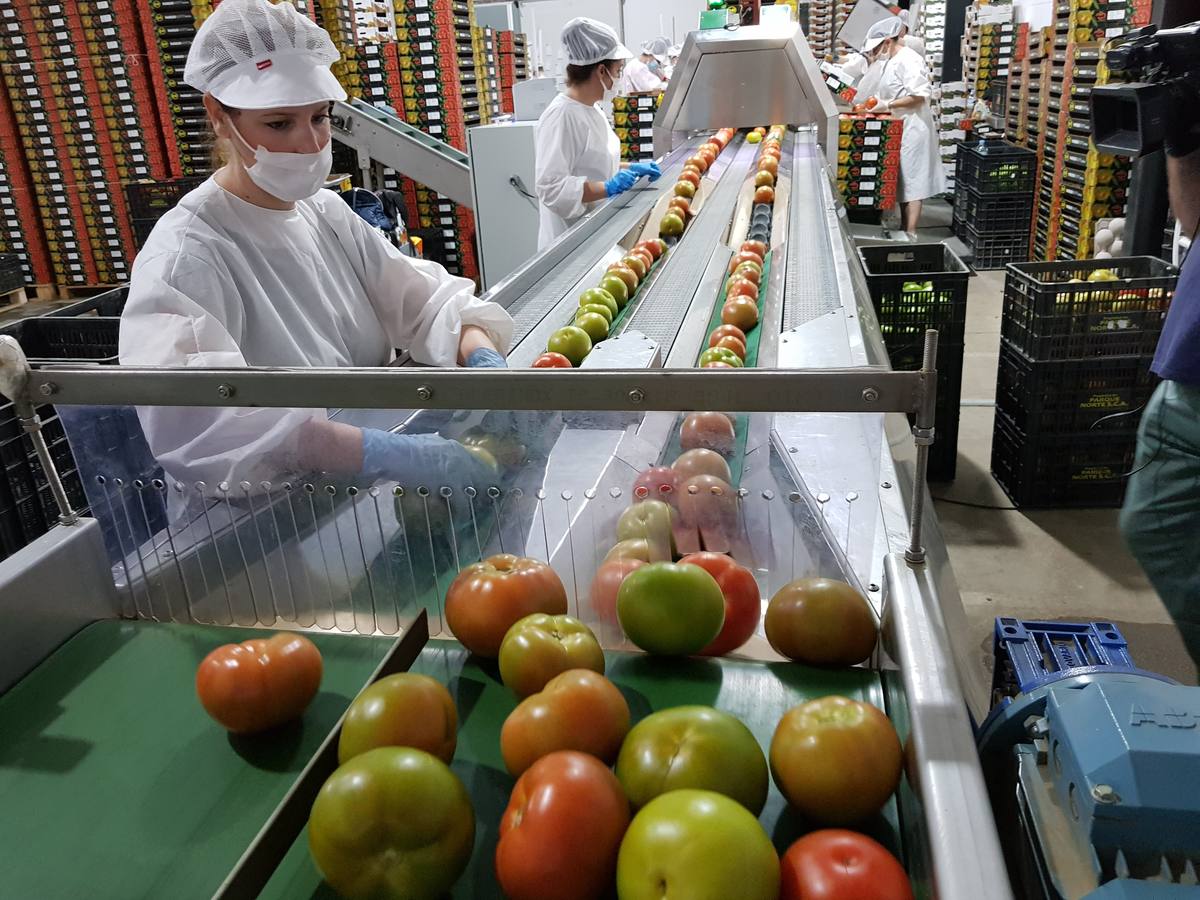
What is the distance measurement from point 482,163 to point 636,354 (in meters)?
5.31

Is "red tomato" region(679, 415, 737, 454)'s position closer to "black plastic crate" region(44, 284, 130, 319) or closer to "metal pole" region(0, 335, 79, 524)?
"metal pole" region(0, 335, 79, 524)

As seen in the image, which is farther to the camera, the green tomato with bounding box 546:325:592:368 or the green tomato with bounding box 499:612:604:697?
the green tomato with bounding box 546:325:592:368

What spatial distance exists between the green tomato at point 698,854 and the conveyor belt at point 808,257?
1.92 meters

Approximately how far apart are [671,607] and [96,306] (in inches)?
130

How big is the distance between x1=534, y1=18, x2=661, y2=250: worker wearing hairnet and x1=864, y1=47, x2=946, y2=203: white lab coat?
5151 millimetres

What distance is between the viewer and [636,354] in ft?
7.75

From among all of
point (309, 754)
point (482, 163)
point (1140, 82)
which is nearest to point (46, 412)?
point (309, 754)

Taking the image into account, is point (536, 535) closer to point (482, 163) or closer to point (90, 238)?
point (482, 163)

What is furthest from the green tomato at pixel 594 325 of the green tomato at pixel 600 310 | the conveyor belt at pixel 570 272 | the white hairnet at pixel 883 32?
the white hairnet at pixel 883 32

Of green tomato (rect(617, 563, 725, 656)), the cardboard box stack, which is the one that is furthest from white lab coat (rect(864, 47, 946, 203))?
green tomato (rect(617, 563, 725, 656))

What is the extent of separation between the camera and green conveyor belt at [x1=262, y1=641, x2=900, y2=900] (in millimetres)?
942

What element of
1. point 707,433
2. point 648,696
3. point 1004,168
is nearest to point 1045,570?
point 707,433

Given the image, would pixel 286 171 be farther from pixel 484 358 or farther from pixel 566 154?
pixel 566 154

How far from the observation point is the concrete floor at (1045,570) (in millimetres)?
3152
